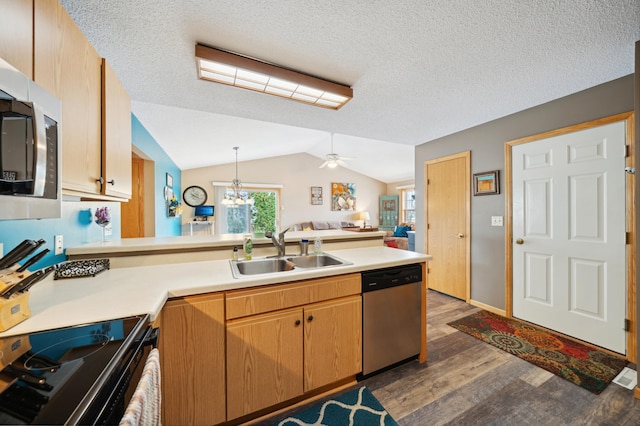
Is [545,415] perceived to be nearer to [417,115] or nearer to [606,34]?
[606,34]

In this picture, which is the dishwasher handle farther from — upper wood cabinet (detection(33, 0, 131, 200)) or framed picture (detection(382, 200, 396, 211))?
framed picture (detection(382, 200, 396, 211))

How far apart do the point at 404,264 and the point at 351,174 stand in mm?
6857

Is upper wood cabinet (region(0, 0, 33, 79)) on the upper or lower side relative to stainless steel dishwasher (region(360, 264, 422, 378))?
upper

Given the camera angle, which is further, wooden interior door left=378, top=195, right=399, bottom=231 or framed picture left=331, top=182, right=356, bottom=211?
wooden interior door left=378, top=195, right=399, bottom=231

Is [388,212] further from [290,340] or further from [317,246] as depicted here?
[290,340]

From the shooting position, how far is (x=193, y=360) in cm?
127

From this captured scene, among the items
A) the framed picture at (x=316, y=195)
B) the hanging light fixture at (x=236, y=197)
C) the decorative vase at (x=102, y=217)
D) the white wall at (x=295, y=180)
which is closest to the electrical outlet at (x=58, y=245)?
the decorative vase at (x=102, y=217)

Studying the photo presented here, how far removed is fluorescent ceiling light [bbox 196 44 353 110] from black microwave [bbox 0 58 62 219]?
988 millimetres

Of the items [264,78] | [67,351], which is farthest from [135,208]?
[67,351]

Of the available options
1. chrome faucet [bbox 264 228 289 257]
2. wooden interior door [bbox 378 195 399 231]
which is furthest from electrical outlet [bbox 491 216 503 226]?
wooden interior door [bbox 378 195 399 231]


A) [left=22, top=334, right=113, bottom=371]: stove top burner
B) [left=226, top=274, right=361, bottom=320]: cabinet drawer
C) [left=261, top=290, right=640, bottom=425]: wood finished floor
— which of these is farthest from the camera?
[left=261, top=290, right=640, bottom=425]: wood finished floor

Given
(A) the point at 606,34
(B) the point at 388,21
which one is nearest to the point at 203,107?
(B) the point at 388,21

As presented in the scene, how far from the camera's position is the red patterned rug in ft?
5.86

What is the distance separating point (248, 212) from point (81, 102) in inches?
240
